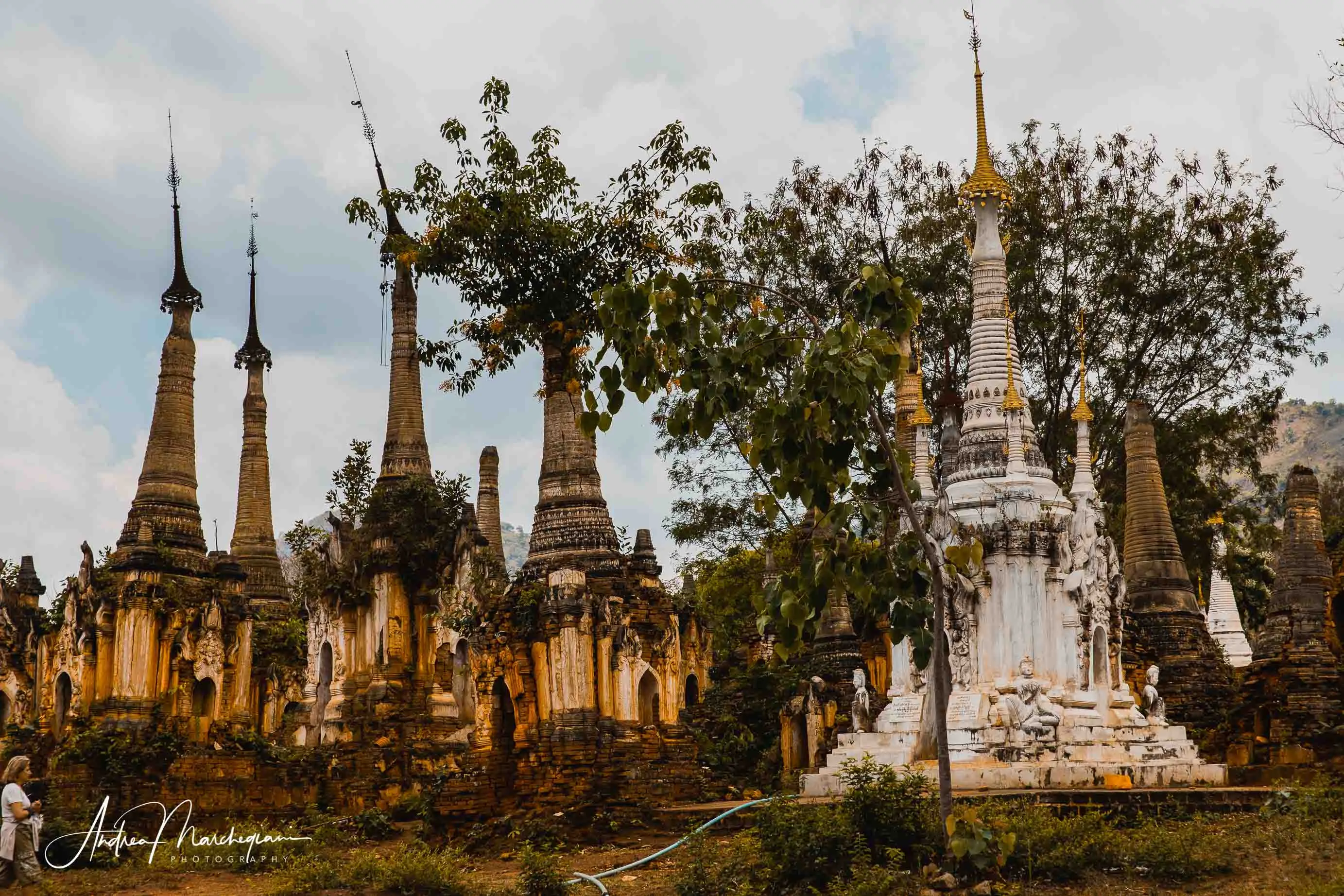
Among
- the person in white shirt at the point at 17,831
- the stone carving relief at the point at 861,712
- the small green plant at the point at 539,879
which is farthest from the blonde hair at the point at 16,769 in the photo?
the stone carving relief at the point at 861,712

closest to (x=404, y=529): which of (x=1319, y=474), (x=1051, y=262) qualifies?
(x=1051, y=262)

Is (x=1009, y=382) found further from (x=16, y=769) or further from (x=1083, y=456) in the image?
(x=16, y=769)

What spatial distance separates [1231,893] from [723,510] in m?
22.2

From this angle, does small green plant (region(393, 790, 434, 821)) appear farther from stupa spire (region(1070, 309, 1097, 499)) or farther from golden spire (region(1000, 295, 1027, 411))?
stupa spire (region(1070, 309, 1097, 499))

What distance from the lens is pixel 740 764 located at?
25.0 metres

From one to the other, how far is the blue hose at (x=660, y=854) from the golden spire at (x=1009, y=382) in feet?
22.6

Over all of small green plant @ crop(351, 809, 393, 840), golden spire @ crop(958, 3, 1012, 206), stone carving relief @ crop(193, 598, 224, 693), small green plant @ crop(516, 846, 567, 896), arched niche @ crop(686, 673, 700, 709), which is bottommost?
small green plant @ crop(351, 809, 393, 840)

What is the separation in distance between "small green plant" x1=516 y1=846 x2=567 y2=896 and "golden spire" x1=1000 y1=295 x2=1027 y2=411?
9935 millimetres

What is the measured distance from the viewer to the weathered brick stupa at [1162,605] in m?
26.2

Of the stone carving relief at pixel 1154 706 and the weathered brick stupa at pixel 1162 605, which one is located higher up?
the weathered brick stupa at pixel 1162 605

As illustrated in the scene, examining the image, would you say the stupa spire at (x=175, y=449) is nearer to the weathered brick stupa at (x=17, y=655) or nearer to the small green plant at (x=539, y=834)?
the weathered brick stupa at (x=17, y=655)

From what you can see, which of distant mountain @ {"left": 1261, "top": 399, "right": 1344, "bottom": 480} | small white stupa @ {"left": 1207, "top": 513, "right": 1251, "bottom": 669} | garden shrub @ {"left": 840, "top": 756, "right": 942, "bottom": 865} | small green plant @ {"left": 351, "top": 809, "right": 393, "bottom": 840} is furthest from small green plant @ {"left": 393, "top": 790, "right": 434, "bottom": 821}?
distant mountain @ {"left": 1261, "top": 399, "right": 1344, "bottom": 480}

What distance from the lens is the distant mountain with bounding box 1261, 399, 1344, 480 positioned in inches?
4601

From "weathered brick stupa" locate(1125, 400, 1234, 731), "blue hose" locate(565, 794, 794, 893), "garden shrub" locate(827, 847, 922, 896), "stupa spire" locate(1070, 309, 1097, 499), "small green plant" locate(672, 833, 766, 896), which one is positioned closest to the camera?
"garden shrub" locate(827, 847, 922, 896)
